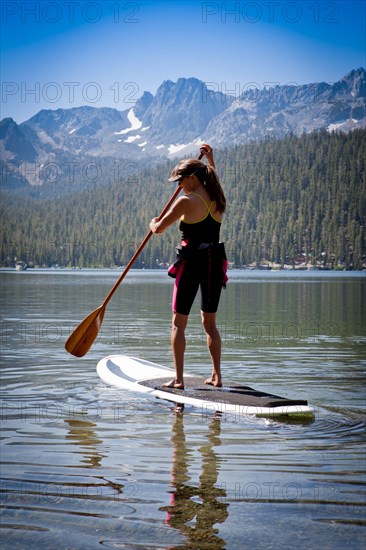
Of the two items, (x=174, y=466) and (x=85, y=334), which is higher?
(x=85, y=334)

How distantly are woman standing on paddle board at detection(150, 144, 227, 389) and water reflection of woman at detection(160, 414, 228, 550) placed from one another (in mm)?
2276

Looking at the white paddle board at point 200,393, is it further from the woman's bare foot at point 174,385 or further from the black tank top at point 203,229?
the black tank top at point 203,229

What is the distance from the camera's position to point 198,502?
5363 millimetres

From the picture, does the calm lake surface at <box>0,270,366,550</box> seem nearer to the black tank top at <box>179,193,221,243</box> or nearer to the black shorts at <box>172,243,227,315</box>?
the black shorts at <box>172,243,227,315</box>

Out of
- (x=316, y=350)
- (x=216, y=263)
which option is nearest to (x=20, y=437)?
(x=216, y=263)

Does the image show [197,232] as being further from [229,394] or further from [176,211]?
[229,394]

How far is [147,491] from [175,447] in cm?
171

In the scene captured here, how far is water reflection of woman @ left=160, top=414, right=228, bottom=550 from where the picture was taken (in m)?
4.72

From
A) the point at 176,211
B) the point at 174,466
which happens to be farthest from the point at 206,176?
the point at 174,466

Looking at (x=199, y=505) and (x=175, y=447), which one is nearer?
(x=199, y=505)

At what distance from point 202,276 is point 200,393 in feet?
5.03

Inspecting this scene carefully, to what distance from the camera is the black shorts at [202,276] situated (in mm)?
8820

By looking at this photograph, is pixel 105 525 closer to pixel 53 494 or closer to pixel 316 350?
pixel 53 494

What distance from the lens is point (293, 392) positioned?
11.1 m
